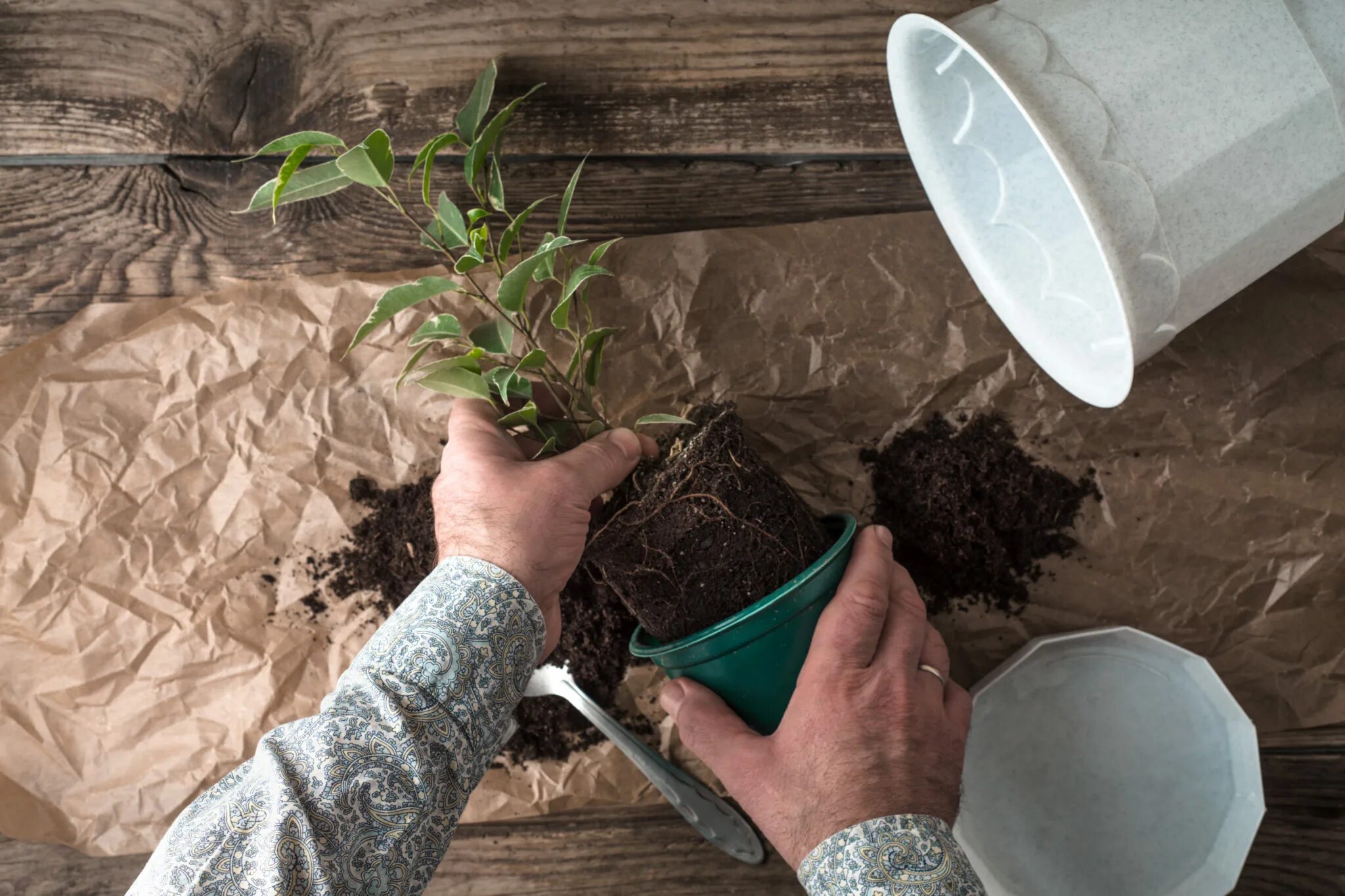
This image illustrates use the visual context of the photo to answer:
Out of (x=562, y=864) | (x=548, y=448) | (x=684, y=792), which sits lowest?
(x=562, y=864)

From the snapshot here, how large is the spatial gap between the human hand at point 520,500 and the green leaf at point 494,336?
104 mm

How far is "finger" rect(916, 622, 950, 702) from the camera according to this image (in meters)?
0.96

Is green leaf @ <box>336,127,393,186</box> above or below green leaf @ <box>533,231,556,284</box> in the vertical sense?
above

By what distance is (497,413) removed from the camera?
100 centimetres

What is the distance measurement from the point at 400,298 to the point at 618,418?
0.42 metres

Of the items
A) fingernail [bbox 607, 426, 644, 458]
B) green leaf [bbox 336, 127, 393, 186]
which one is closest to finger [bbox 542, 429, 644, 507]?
fingernail [bbox 607, 426, 644, 458]

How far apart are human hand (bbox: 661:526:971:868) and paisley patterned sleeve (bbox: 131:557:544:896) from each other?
0.24 metres

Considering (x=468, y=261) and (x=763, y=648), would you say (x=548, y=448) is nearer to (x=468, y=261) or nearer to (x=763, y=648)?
(x=468, y=261)

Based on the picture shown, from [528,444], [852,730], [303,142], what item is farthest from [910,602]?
[303,142]

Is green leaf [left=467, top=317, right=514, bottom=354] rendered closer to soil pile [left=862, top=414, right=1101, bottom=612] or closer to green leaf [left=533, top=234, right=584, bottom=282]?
green leaf [left=533, top=234, right=584, bottom=282]

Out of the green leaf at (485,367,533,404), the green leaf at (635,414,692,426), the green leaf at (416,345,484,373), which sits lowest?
the green leaf at (635,414,692,426)

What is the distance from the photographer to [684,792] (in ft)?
3.64

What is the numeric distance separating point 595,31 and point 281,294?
0.58m

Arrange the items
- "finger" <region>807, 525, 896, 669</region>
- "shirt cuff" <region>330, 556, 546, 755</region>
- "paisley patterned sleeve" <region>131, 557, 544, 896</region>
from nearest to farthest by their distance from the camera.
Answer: "paisley patterned sleeve" <region>131, 557, 544, 896</region> → "shirt cuff" <region>330, 556, 546, 755</region> → "finger" <region>807, 525, 896, 669</region>
